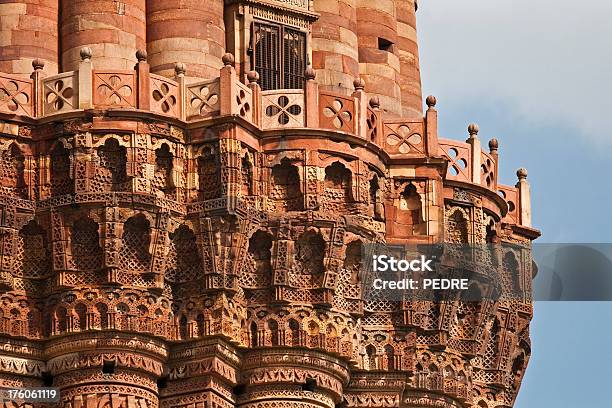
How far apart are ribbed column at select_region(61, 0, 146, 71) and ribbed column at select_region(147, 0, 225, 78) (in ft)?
1.10

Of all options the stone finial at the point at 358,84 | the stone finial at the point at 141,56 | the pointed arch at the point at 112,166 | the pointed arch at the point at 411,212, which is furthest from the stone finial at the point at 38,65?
the pointed arch at the point at 411,212

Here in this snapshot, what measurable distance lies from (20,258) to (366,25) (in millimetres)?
7645

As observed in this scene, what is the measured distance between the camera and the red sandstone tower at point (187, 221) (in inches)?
1984

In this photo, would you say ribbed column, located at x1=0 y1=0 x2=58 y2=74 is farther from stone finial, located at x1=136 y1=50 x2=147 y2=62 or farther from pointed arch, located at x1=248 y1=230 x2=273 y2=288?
pointed arch, located at x1=248 y1=230 x2=273 y2=288

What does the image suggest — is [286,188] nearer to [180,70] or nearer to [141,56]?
[180,70]

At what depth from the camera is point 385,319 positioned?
52406mm

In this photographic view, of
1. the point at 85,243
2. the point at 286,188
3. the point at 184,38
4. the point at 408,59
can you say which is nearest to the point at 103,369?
the point at 85,243

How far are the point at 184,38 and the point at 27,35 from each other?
2232 mm

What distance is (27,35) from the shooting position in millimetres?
52312

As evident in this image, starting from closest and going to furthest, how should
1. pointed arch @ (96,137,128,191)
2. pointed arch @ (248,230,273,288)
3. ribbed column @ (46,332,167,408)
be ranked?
ribbed column @ (46,332,167,408), pointed arch @ (96,137,128,191), pointed arch @ (248,230,273,288)

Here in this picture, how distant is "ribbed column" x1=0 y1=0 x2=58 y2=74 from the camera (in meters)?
52.1

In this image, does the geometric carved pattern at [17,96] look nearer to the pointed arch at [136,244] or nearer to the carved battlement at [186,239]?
the carved battlement at [186,239]

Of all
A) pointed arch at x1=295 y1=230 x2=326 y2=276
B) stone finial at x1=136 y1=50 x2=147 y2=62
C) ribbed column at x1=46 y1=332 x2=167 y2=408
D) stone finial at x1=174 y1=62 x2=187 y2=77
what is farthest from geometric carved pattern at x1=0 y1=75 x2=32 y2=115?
pointed arch at x1=295 y1=230 x2=326 y2=276

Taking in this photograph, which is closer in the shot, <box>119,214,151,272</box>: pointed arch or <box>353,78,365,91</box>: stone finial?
<box>119,214,151,272</box>: pointed arch
